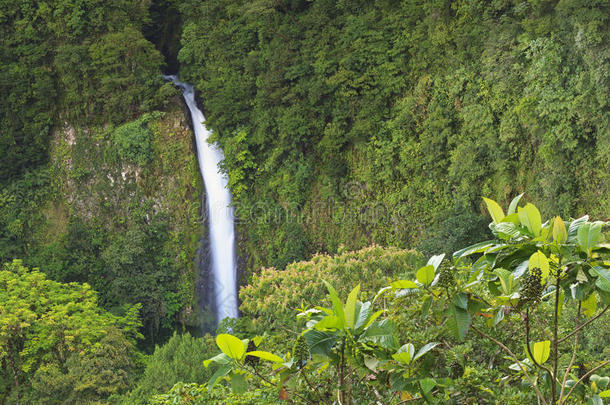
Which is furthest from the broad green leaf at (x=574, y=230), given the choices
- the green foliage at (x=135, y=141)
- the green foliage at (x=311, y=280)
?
the green foliage at (x=135, y=141)

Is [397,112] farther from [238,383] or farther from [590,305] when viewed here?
[238,383]

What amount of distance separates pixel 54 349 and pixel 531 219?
28.4 feet

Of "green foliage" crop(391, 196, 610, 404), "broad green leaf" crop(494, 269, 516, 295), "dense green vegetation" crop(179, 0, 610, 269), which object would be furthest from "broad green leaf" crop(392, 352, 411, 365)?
"dense green vegetation" crop(179, 0, 610, 269)

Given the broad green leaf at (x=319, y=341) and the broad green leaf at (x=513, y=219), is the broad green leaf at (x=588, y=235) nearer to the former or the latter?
the broad green leaf at (x=513, y=219)

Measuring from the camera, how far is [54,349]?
860cm

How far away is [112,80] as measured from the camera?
1204 centimetres

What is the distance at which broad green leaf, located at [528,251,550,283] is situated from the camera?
1.15 meters

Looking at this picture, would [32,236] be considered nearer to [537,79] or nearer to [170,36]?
[170,36]

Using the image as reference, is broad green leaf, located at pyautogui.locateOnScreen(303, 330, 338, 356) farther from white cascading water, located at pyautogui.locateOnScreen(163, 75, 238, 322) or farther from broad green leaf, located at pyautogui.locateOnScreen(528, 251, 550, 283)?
white cascading water, located at pyautogui.locateOnScreen(163, 75, 238, 322)

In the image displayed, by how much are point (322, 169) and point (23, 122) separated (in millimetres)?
6853

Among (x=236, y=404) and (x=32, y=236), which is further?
(x=32, y=236)

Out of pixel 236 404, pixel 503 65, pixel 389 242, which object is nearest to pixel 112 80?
pixel 389 242

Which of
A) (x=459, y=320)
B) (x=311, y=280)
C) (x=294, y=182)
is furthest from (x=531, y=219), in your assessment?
(x=294, y=182)

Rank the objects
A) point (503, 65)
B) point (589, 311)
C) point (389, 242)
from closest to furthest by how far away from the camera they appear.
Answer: point (589, 311)
point (503, 65)
point (389, 242)
